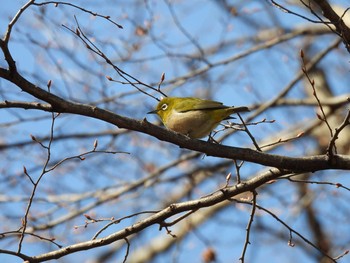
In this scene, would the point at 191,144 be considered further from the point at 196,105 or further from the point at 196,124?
the point at 196,105

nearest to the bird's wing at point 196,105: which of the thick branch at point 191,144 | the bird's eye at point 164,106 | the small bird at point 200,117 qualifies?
the small bird at point 200,117

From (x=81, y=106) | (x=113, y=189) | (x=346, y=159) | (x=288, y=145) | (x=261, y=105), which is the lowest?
(x=346, y=159)

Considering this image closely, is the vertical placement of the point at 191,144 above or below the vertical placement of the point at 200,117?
below

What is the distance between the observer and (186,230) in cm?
1036

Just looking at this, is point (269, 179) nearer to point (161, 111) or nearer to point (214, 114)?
point (214, 114)

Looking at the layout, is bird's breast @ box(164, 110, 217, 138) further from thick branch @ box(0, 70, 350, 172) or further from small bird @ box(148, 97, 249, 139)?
thick branch @ box(0, 70, 350, 172)

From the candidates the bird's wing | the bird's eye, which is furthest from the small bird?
the bird's eye

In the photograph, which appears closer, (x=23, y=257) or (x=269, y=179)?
(x=23, y=257)

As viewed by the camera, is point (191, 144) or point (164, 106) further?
point (164, 106)

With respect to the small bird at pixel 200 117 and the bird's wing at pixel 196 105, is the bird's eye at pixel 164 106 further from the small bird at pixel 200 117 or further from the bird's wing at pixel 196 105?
the small bird at pixel 200 117

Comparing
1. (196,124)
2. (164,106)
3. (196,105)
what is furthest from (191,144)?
(164,106)

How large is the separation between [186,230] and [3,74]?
7329 millimetres

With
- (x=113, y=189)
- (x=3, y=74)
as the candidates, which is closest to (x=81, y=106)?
(x=3, y=74)

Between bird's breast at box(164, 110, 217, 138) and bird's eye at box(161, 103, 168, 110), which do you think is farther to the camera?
bird's eye at box(161, 103, 168, 110)
